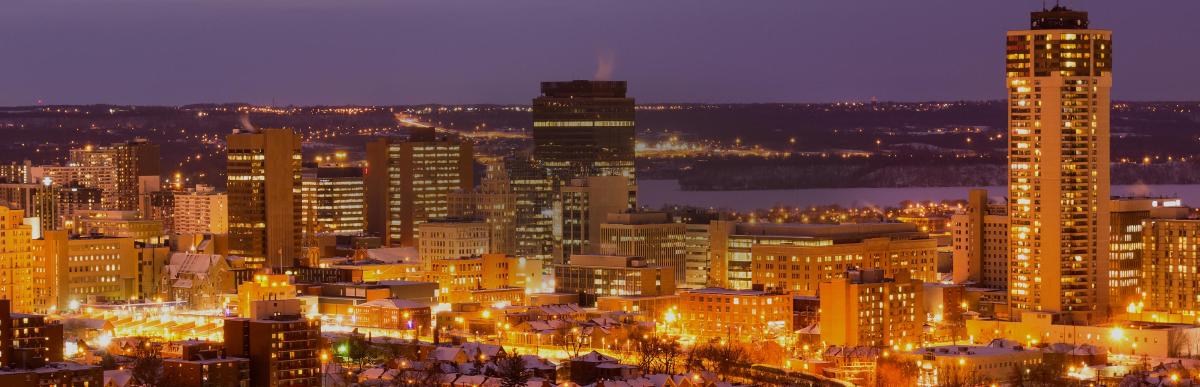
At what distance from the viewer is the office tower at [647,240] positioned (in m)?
87.1

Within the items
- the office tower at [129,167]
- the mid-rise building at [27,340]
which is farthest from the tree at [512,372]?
the office tower at [129,167]

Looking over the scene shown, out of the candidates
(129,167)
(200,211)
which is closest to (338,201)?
(200,211)

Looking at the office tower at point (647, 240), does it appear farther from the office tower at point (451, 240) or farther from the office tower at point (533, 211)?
the office tower at point (533, 211)

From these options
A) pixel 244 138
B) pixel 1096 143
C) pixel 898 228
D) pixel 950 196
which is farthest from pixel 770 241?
pixel 950 196

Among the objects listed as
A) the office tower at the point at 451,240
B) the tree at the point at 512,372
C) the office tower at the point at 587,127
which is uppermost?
the office tower at the point at 587,127

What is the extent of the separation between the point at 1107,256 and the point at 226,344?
28567 mm

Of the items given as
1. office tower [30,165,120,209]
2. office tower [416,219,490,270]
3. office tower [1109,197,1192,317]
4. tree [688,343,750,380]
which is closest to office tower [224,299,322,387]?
tree [688,343,750,380]

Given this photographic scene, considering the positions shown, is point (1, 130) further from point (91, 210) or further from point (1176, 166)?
point (1176, 166)

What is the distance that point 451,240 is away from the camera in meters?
92.4

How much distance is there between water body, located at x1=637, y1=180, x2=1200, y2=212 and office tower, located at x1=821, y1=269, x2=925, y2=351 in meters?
31.4

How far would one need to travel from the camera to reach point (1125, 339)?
67.8 metres

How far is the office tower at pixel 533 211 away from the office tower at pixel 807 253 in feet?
36.8

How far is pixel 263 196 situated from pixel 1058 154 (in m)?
27.1

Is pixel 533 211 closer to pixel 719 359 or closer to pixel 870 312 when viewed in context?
pixel 870 312
